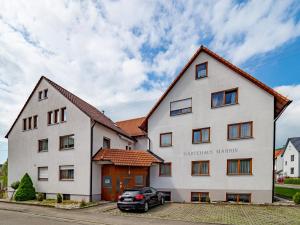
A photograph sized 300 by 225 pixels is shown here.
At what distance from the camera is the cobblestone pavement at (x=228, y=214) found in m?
12.7

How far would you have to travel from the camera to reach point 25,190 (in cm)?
2234

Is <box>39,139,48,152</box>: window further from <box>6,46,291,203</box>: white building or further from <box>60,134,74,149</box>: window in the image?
<box>60,134,74,149</box>: window

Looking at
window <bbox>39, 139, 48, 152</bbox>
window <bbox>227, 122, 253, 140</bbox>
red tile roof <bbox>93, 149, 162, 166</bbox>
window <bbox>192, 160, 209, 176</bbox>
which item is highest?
window <bbox>227, 122, 253, 140</bbox>

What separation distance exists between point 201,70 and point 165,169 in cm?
883

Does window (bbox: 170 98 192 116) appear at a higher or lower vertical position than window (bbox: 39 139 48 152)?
higher

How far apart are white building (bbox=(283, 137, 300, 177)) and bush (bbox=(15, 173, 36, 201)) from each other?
170 ft

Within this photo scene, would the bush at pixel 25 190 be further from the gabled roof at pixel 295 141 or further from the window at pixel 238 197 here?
the gabled roof at pixel 295 141

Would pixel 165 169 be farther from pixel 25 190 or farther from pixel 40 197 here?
pixel 25 190

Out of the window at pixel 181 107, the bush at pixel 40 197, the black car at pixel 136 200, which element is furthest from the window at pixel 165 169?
the bush at pixel 40 197

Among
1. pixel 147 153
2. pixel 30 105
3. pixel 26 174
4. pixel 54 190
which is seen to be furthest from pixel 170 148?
pixel 30 105

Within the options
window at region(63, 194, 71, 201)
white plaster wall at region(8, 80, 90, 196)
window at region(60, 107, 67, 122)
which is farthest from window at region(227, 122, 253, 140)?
window at region(60, 107, 67, 122)

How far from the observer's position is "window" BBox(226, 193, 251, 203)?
17.8 metres

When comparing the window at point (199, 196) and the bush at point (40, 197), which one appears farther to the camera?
the bush at point (40, 197)

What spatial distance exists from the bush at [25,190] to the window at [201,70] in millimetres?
17597
